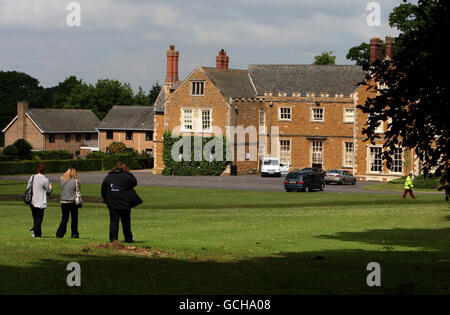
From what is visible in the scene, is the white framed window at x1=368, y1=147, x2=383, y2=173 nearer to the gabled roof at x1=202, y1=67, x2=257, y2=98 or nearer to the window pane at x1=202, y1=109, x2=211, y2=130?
the gabled roof at x1=202, y1=67, x2=257, y2=98

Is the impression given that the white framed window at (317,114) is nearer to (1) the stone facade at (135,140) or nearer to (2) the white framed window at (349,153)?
(2) the white framed window at (349,153)

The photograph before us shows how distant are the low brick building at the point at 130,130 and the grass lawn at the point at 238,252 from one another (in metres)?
66.5

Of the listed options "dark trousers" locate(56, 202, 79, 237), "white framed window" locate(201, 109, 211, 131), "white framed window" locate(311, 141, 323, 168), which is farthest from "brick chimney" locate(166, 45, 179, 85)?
"dark trousers" locate(56, 202, 79, 237)

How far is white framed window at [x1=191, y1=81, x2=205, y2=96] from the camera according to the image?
72.4 meters

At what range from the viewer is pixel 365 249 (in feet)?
65.4

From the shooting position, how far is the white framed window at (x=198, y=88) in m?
72.4

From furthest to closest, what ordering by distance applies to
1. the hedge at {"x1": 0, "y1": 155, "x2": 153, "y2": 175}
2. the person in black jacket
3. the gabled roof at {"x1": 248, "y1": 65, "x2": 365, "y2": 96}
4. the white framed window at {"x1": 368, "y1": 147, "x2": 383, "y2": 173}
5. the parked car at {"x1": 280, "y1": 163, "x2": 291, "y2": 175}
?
the gabled roof at {"x1": 248, "y1": 65, "x2": 365, "y2": 96} → the hedge at {"x1": 0, "y1": 155, "x2": 153, "y2": 175} → the parked car at {"x1": 280, "y1": 163, "x2": 291, "y2": 175} → the white framed window at {"x1": 368, "y1": 147, "x2": 383, "y2": 173} → the person in black jacket

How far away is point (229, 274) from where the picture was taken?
13.9 meters

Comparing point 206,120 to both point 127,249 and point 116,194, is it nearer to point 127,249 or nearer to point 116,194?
point 116,194

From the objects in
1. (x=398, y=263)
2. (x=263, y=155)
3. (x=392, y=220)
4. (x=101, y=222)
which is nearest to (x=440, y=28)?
(x=398, y=263)

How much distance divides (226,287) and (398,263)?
572cm

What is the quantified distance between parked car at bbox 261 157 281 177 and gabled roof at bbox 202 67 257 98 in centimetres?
766

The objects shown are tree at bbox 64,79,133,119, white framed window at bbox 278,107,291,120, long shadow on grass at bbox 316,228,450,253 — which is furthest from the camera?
tree at bbox 64,79,133,119
